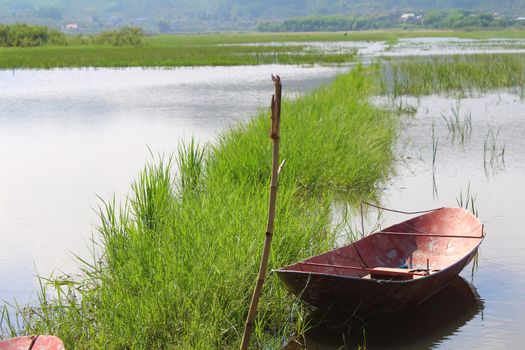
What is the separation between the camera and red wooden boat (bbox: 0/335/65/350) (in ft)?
13.1

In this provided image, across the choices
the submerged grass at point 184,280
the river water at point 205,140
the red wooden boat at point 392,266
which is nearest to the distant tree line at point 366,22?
the river water at point 205,140

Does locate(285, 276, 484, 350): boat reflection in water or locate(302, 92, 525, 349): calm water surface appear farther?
locate(302, 92, 525, 349): calm water surface

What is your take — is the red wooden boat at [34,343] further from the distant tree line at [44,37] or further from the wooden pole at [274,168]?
the distant tree line at [44,37]

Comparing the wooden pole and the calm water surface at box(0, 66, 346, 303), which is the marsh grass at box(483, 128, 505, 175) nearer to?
the calm water surface at box(0, 66, 346, 303)

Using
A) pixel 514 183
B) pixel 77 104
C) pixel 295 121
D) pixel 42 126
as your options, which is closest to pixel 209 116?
pixel 42 126

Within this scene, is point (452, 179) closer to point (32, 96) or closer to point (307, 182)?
point (307, 182)

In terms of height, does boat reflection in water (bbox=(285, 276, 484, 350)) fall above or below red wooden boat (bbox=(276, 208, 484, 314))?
below

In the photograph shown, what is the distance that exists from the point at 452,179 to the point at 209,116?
887 centimetres

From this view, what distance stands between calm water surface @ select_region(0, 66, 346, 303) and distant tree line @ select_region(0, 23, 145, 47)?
77.5 feet

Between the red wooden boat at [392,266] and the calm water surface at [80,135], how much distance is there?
2539mm

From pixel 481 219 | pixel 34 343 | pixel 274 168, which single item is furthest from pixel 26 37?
pixel 274 168

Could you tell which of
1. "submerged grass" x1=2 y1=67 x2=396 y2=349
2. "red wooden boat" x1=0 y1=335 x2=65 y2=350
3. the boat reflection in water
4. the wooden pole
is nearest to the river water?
the boat reflection in water

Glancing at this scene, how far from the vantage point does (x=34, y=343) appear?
161 inches

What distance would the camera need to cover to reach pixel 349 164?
10.4 m
